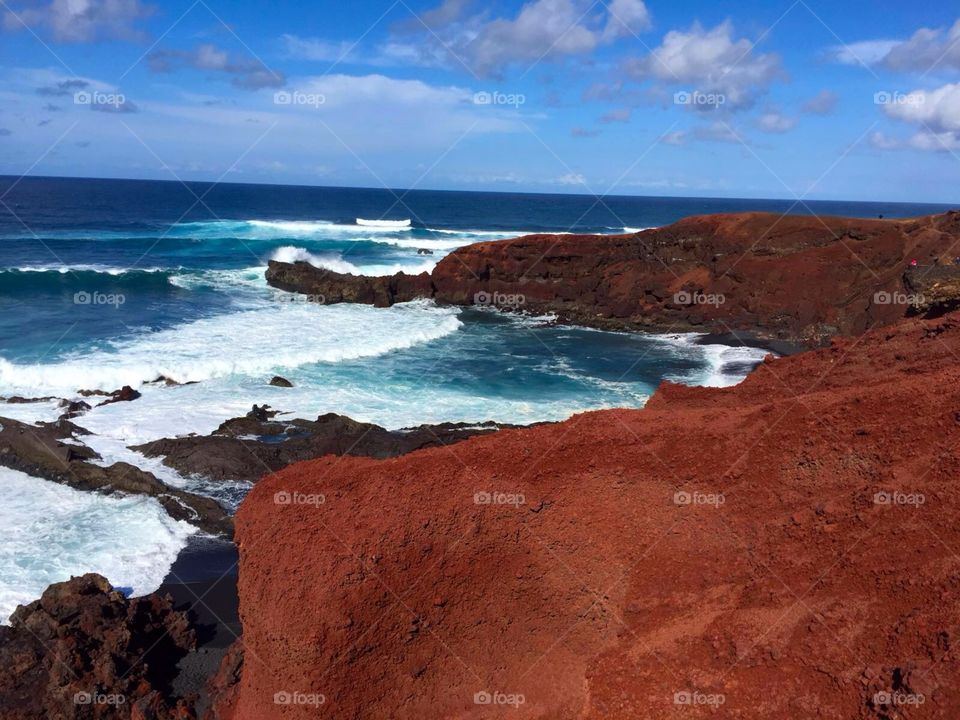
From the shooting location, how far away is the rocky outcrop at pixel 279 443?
16594 millimetres

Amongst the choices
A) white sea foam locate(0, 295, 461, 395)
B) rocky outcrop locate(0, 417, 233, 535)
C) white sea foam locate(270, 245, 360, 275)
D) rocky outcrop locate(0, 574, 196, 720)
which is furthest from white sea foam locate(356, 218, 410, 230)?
rocky outcrop locate(0, 574, 196, 720)

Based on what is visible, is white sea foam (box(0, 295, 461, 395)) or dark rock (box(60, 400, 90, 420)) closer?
dark rock (box(60, 400, 90, 420))

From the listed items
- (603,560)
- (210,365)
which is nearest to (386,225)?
(210,365)

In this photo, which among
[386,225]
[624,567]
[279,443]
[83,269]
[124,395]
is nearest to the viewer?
[624,567]

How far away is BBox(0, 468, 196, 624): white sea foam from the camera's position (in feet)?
40.2

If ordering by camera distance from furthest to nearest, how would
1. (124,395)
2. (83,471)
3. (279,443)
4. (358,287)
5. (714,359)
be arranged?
(358,287), (714,359), (124,395), (279,443), (83,471)

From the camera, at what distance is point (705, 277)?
36.8 m

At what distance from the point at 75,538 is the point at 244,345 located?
15.6 metres

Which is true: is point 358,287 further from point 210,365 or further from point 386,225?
point 386,225

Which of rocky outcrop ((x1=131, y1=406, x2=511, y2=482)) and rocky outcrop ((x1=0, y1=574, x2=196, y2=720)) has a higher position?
rocky outcrop ((x1=131, y1=406, x2=511, y2=482))

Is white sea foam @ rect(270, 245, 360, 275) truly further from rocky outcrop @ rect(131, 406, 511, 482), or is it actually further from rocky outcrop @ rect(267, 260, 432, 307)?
rocky outcrop @ rect(131, 406, 511, 482)

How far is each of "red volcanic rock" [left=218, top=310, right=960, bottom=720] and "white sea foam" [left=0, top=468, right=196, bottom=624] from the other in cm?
722

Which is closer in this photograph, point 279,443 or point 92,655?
point 92,655

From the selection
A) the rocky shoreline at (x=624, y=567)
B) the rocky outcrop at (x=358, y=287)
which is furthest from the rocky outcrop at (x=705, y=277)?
the rocky shoreline at (x=624, y=567)
